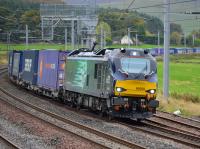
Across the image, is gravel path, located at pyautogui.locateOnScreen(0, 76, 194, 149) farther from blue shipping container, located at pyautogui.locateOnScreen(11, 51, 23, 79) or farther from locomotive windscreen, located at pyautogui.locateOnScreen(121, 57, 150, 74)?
blue shipping container, located at pyautogui.locateOnScreen(11, 51, 23, 79)

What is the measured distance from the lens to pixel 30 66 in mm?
36188

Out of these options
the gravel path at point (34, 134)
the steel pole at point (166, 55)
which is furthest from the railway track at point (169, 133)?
the steel pole at point (166, 55)

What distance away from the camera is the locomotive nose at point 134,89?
1975 cm

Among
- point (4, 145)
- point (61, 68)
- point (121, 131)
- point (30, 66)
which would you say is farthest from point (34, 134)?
point (30, 66)

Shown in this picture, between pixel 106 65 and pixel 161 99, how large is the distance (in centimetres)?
740

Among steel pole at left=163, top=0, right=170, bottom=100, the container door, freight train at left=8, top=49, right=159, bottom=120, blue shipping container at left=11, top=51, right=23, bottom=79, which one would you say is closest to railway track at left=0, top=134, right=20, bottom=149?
Answer: freight train at left=8, top=49, right=159, bottom=120

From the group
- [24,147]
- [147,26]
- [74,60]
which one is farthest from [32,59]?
[147,26]

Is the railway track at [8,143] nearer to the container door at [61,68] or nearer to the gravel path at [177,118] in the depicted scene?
the gravel path at [177,118]

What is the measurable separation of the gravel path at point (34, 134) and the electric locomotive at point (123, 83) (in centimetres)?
288

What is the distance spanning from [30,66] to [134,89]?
57.7ft

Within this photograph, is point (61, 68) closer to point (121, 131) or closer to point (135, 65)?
point (135, 65)

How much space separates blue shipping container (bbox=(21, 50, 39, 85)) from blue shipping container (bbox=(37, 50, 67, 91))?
3.55 ft

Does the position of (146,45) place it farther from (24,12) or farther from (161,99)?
(161,99)

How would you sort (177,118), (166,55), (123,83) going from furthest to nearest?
1. (166,55)
2. (177,118)
3. (123,83)
